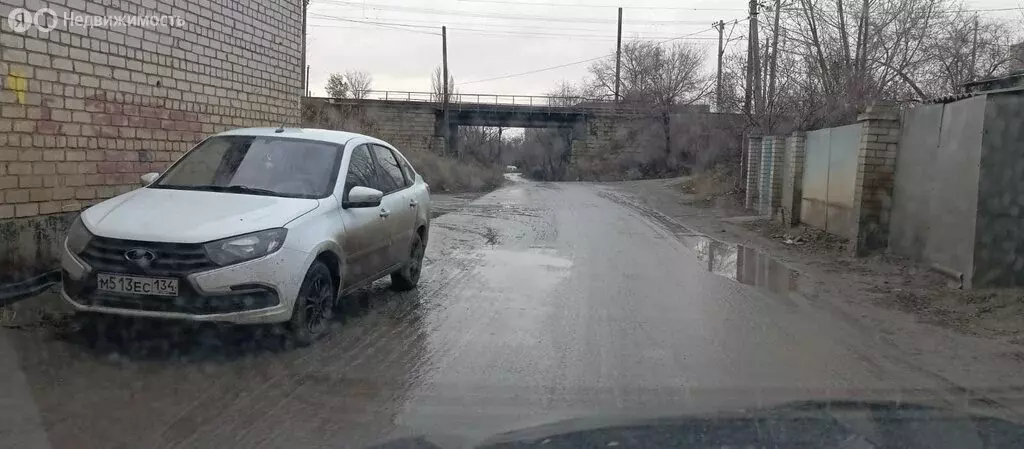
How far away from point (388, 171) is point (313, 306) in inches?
88.2

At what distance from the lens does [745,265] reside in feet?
34.0

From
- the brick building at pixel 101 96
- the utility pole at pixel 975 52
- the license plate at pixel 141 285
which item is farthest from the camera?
the utility pole at pixel 975 52

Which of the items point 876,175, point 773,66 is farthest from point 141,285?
point 773,66

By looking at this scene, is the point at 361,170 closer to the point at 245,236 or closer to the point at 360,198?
the point at 360,198

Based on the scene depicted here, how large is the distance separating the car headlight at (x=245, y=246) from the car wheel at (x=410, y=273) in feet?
8.22

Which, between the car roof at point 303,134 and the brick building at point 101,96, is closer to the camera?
the car roof at point 303,134

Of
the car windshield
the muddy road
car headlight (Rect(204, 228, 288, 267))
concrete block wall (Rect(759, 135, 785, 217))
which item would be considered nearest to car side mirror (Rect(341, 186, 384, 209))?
the car windshield

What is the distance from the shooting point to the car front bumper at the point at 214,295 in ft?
16.1

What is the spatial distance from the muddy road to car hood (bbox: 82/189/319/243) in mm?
840

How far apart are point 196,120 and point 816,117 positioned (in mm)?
14892

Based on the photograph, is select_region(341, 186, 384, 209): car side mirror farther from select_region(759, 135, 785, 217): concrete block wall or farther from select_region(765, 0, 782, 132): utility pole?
select_region(765, 0, 782, 132): utility pole

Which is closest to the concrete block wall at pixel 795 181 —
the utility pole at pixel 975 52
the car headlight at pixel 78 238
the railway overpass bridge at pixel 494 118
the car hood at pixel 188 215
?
the utility pole at pixel 975 52

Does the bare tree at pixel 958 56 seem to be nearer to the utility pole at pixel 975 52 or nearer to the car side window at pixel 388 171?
the utility pole at pixel 975 52

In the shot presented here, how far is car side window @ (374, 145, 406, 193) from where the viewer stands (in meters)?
7.32
